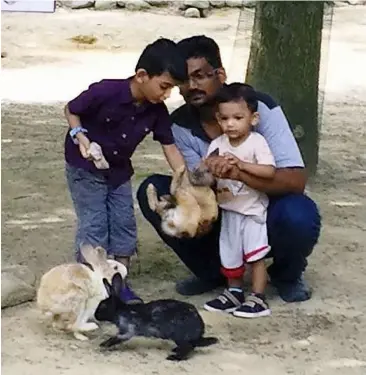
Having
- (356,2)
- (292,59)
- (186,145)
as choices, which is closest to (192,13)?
(356,2)

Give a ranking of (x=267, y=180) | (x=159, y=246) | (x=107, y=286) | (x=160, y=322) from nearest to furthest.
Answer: (x=160, y=322) < (x=107, y=286) < (x=267, y=180) < (x=159, y=246)

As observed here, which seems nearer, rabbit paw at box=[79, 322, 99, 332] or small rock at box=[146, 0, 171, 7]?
rabbit paw at box=[79, 322, 99, 332]

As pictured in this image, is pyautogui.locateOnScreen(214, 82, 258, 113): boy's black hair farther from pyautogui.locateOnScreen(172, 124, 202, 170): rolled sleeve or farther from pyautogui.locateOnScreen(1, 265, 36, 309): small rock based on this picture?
pyautogui.locateOnScreen(1, 265, 36, 309): small rock

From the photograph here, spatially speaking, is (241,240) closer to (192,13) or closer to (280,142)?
(280,142)

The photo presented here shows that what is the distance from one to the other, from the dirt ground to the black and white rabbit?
0.18 feet

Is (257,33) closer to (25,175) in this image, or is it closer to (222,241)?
(25,175)

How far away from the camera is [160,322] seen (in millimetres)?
3188

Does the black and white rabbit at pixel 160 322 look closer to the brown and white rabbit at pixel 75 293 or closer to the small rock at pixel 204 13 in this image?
the brown and white rabbit at pixel 75 293

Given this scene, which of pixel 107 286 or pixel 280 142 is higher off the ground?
pixel 280 142

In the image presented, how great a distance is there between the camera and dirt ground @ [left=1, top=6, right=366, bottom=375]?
319 centimetres

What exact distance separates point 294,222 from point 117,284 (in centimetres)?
→ 66

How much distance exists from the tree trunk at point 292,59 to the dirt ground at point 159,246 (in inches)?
13.1

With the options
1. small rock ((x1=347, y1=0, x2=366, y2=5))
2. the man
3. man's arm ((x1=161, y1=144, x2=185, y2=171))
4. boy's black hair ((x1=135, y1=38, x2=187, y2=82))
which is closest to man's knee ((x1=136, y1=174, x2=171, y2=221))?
the man

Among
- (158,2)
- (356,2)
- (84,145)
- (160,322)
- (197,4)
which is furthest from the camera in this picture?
(356,2)
